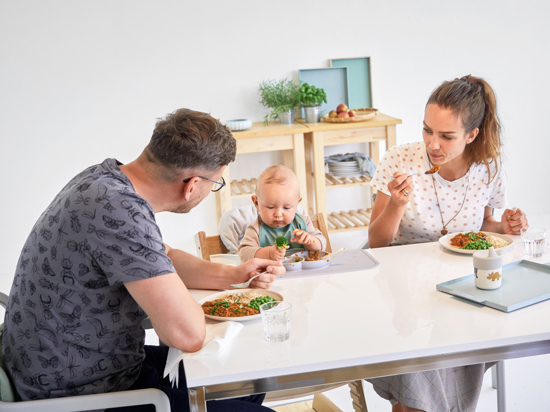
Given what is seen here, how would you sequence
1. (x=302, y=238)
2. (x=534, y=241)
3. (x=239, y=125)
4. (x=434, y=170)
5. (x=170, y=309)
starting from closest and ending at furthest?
(x=170, y=309), (x=534, y=241), (x=302, y=238), (x=434, y=170), (x=239, y=125)

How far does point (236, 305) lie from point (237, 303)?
16 millimetres

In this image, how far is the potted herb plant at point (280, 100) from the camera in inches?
162

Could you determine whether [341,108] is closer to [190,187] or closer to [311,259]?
[311,259]

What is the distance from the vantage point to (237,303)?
152 centimetres

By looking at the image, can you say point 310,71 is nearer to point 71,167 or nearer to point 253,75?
point 253,75

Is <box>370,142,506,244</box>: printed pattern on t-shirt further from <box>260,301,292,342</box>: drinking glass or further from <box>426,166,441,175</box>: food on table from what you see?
<box>260,301,292,342</box>: drinking glass

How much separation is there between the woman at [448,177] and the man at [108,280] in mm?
935

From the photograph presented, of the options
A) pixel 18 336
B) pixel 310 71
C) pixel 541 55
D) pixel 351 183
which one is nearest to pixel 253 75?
pixel 310 71

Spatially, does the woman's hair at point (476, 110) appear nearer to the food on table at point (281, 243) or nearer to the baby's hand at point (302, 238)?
the baby's hand at point (302, 238)

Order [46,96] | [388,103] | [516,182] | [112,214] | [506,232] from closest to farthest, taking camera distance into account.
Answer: [112,214] → [506,232] → [46,96] → [388,103] → [516,182]

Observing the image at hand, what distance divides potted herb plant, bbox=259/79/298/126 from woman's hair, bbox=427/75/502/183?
1.98 m

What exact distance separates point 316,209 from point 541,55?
2271 mm

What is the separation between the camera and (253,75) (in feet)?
13.9

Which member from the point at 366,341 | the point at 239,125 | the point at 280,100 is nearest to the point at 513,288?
the point at 366,341
